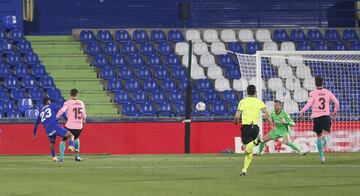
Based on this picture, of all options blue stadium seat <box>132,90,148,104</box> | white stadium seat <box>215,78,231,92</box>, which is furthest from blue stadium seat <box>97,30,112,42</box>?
white stadium seat <box>215,78,231,92</box>

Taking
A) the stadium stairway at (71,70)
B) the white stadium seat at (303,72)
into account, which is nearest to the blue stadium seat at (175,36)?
the stadium stairway at (71,70)

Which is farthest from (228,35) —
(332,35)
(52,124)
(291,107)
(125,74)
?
(52,124)

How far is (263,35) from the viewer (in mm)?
40375

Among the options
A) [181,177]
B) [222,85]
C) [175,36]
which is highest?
[175,36]

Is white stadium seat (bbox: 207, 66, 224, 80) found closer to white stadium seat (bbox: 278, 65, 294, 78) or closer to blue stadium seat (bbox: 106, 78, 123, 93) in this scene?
white stadium seat (bbox: 278, 65, 294, 78)

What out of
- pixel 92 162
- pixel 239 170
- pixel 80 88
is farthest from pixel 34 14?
pixel 239 170

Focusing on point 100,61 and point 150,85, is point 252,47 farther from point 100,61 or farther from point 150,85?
point 100,61

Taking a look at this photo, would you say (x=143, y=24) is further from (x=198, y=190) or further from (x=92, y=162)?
(x=198, y=190)

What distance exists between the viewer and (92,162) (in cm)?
2542

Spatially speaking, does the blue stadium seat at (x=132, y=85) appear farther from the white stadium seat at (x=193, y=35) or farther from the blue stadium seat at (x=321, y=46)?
the blue stadium seat at (x=321, y=46)

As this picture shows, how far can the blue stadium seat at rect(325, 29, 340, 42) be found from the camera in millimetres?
40312

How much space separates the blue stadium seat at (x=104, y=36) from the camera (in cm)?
3948

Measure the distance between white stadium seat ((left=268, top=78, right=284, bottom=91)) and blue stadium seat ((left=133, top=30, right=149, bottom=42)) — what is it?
676 cm

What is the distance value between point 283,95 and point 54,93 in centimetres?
852
